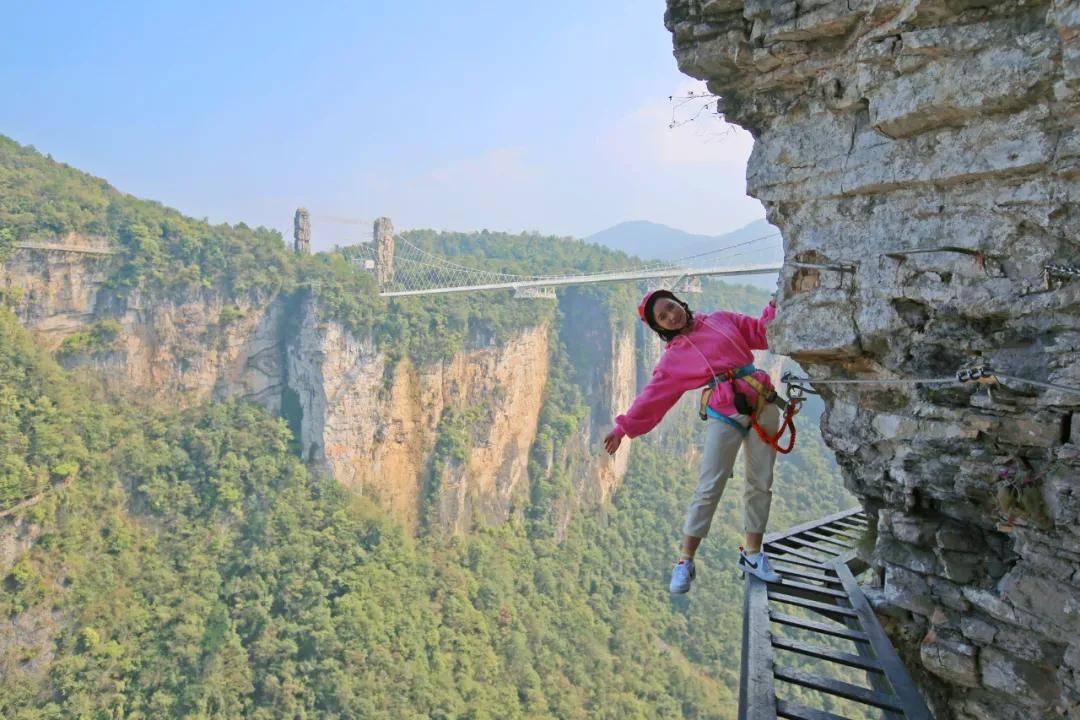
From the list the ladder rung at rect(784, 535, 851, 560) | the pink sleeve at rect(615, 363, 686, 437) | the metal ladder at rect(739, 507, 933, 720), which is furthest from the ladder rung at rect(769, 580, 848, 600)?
the pink sleeve at rect(615, 363, 686, 437)

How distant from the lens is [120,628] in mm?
16484

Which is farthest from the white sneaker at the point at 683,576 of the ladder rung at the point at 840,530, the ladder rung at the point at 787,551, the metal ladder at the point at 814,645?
the ladder rung at the point at 840,530

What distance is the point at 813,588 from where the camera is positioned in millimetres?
2863

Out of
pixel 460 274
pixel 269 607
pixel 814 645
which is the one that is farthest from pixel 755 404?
pixel 460 274

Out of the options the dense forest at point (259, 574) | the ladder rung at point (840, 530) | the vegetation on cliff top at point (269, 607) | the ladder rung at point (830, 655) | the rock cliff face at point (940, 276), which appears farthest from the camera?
the dense forest at point (259, 574)

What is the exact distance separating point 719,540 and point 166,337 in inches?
878

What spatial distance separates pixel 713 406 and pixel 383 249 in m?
27.2

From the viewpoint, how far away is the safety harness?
9.25 feet

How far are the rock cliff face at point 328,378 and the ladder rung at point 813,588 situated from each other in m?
20.9

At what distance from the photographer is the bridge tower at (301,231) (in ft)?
91.9

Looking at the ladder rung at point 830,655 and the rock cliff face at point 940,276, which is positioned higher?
Answer: the rock cliff face at point 940,276

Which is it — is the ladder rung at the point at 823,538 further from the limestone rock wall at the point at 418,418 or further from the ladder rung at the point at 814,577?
the limestone rock wall at the point at 418,418

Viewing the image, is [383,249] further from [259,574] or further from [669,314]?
[669,314]

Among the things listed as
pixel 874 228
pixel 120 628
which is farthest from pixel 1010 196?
pixel 120 628
